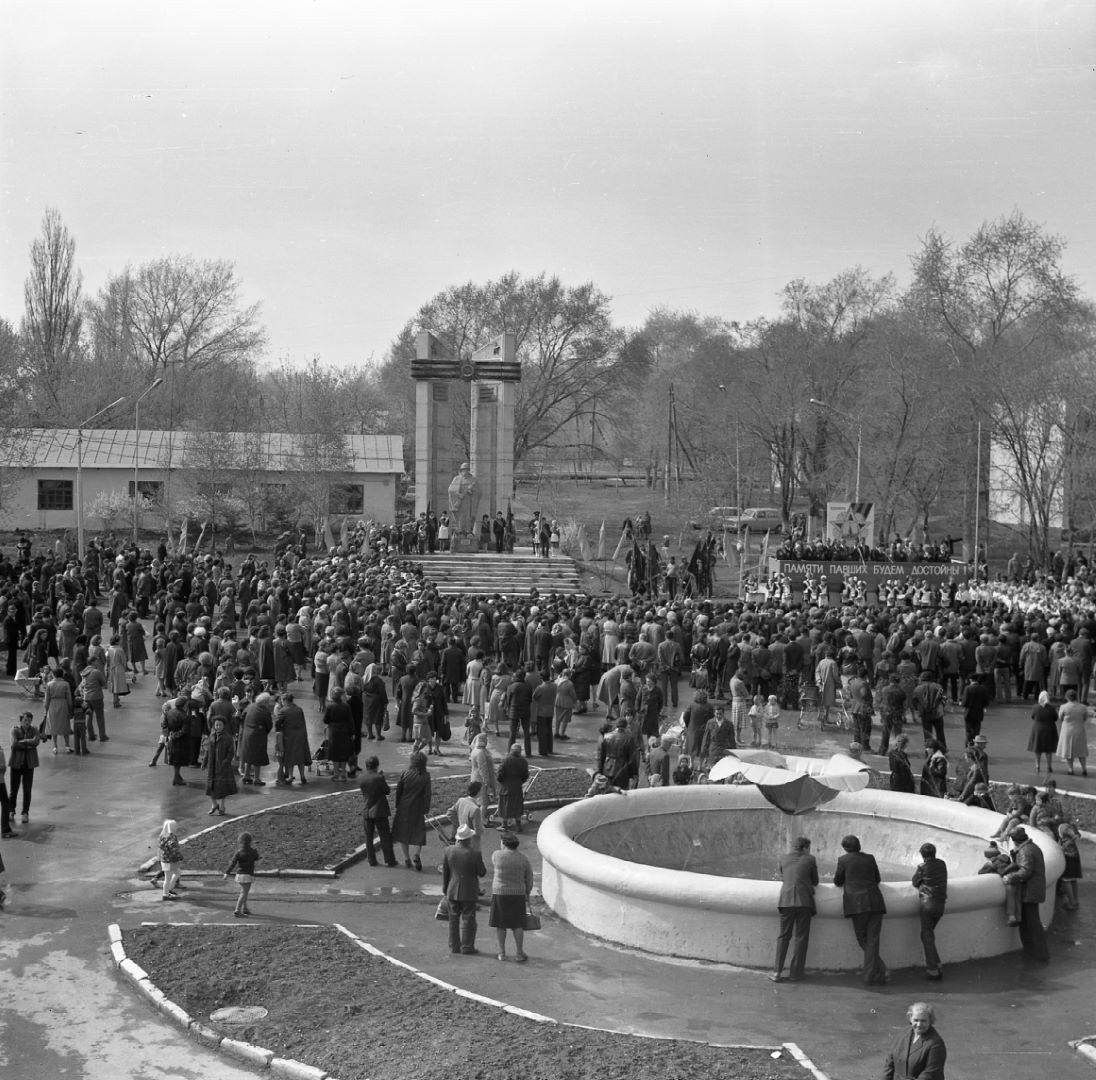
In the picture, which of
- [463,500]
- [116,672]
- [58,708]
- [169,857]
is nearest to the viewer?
[169,857]

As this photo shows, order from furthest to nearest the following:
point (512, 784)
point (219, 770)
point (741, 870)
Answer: point (219, 770) < point (512, 784) < point (741, 870)

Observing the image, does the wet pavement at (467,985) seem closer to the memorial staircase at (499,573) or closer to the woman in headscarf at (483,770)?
the woman in headscarf at (483,770)

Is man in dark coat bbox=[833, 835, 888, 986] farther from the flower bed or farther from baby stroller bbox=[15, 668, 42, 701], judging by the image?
baby stroller bbox=[15, 668, 42, 701]

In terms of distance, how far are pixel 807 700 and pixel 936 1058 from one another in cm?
1494

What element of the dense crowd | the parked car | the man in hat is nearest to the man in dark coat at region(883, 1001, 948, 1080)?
the man in hat

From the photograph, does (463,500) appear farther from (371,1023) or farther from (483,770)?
(371,1023)

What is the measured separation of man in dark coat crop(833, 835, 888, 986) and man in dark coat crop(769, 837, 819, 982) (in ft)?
0.93

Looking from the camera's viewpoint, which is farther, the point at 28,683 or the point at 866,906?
the point at 28,683

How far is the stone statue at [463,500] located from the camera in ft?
135

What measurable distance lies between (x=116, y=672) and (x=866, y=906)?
48.0 feet

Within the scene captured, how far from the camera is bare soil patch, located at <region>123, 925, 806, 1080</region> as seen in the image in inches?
347

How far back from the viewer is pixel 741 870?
1393 centimetres

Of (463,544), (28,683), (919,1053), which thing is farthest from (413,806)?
(463,544)

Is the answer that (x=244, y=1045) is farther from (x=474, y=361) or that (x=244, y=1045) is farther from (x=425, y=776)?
(x=474, y=361)
